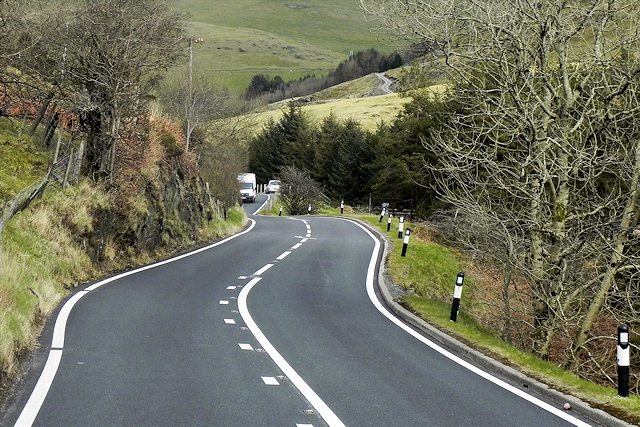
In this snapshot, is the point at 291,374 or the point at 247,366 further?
the point at 247,366

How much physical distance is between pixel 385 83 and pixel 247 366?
174 metres

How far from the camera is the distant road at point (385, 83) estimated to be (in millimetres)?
167450

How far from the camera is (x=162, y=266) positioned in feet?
60.7

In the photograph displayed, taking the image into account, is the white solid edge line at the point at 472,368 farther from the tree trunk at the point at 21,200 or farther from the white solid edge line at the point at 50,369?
the tree trunk at the point at 21,200

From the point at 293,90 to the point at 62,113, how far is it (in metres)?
180

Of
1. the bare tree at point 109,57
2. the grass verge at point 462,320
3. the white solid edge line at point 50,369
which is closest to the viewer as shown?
the white solid edge line at point 50,369

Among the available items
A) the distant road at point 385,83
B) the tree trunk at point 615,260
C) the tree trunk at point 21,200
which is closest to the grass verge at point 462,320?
the tree trunk at point 615,260

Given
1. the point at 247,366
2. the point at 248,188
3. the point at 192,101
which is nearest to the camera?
the point at 247,366

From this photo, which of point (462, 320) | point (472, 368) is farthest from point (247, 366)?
point (462, 320)

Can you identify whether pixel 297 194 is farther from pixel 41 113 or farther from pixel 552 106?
pixel 552 106

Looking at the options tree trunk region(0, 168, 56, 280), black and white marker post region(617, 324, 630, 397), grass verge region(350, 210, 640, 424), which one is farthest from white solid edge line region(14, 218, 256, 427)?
black and white marker post region(617, 324, 630, 397)

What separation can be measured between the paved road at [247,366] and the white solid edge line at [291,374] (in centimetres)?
2

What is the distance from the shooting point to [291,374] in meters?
8.57

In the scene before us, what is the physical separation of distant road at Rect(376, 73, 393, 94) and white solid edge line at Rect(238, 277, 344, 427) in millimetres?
155832
